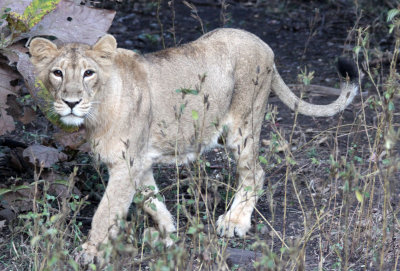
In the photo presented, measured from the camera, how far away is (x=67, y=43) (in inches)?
149

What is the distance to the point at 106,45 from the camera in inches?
146

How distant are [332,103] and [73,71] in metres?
1.82

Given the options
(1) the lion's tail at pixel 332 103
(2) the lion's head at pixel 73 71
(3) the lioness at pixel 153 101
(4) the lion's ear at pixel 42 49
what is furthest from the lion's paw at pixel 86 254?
(1) the lion's tail at pixel 332 103

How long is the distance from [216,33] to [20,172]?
1.49m

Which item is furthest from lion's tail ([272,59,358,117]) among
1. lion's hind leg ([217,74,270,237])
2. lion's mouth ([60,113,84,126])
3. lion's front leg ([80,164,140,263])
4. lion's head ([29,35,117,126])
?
lion's mouth ([60,113,84,126])

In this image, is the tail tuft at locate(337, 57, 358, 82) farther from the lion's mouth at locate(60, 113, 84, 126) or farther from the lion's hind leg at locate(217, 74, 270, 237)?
the lion's mouth at locate(60, 113, 84, 126)

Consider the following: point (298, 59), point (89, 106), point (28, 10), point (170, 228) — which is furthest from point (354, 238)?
point (298, 59)

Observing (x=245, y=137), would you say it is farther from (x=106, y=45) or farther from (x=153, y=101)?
(x=106, y=45)

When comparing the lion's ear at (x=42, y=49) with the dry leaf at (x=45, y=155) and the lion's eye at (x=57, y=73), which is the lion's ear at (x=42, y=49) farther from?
the dry leaf at (x=45, y=155)

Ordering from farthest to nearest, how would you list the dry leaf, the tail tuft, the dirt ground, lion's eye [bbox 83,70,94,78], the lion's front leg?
the dirt ground → the tail tuft → the dry leaf → the lion's front leg → lion's eye [bbox 83,70,94,78]

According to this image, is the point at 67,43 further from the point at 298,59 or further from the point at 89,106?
the point at 298,59

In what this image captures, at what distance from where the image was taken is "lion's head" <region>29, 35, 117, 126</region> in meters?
3.51

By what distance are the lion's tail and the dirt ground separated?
0.69ft

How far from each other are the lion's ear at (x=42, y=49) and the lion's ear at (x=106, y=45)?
0.21 meters
